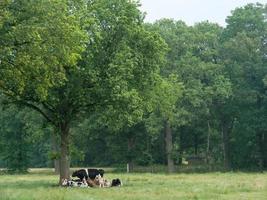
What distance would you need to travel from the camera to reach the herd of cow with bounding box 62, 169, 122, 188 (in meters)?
32.5

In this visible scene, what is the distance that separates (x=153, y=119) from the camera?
6256 centimetres

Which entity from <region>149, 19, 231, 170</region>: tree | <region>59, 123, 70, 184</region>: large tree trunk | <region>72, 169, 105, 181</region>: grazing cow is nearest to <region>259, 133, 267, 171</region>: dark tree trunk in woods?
<region>149, 19, 231, 170</region>: tree

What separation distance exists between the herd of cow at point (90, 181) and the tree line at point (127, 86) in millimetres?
2352

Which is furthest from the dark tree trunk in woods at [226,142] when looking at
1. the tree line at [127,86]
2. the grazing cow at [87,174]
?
the grazing cow at [87,174]

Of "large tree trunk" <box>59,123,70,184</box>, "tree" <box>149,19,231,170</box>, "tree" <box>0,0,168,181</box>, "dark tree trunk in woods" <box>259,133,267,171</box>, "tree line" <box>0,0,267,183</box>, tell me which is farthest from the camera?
"dark tree trunk in woods" <box>259,133,267,171</box>

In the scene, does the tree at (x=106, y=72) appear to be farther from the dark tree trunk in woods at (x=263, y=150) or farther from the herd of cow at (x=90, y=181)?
the dark tree trunk in woods at (x=263, y=150)

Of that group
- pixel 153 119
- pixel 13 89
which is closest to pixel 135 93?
pixel 13 89

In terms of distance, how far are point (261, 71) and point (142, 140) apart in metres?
20.6

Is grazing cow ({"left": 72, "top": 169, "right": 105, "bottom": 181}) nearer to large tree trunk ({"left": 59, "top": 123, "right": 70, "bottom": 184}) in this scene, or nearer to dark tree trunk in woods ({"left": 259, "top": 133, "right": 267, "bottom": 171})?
large tree trunk ({"left": 59, "top": 123, "right": 70, "bottom": 184})

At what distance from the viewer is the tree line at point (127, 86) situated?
75.2 feet

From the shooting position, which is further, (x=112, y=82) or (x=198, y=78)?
(x=198, y=78)

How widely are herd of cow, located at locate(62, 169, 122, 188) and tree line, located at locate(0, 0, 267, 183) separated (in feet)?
7.72

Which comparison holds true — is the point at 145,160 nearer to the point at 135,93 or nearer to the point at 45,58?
the point at 135,93

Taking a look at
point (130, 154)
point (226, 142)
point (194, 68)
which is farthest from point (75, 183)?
point (130, 154)
